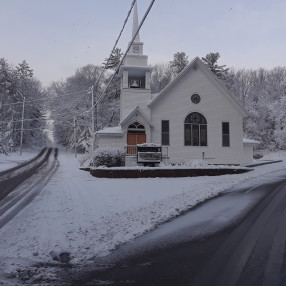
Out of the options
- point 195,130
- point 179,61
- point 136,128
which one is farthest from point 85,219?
point 179,61

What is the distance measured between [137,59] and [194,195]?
17666 mm

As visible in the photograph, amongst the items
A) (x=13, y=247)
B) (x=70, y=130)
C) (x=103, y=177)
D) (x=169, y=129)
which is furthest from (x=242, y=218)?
(x=70, y=130)

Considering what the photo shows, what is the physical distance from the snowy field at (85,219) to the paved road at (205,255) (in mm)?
549

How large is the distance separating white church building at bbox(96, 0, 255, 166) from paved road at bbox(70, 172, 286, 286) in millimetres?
16173

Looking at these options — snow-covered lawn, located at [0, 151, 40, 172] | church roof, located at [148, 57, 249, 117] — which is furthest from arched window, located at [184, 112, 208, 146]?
snow-covered lawn, located at [0, 151, 40, 172]

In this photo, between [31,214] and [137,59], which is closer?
[31,214]

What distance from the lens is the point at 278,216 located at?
324 inches

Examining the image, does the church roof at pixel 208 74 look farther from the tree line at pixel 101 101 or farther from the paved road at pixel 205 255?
the tree line at pixel 101 101

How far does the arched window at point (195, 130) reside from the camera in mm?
24938

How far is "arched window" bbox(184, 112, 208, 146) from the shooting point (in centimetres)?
2494

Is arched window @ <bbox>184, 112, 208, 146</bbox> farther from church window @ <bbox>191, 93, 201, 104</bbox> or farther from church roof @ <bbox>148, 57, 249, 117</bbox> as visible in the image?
church roof @ <bbox>148, 57, 249, 117</bbox>

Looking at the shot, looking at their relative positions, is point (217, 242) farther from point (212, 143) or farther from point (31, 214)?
point (212, 143)

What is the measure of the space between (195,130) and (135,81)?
6.81 meters

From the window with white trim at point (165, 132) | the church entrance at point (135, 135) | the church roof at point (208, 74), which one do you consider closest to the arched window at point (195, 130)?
the window with white trim at point (165, 132)
